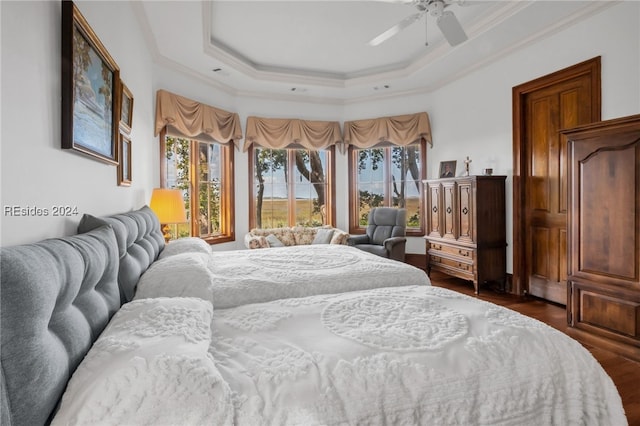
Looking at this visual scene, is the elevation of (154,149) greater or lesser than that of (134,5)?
lesser

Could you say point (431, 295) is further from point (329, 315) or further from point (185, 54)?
point (185, 54)

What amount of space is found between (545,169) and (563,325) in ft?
5.45

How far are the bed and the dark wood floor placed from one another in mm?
1181

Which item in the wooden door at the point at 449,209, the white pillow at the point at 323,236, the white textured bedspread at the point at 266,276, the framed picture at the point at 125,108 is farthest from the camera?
the white pillow at the point at 323,236

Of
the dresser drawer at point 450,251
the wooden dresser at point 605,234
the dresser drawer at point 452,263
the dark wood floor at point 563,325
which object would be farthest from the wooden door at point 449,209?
the wooden dresser at point 605,234

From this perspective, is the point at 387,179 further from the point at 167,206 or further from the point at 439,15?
the point at 167,206

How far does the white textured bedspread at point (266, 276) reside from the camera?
1.77 m

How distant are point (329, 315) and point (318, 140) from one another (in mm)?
4560

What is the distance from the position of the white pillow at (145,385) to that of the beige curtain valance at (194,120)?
3.67 meters

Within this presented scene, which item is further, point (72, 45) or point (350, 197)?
point (350, 197)

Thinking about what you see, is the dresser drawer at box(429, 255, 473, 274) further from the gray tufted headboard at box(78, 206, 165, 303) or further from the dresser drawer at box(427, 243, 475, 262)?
the gray tufted headboard at box(78, 206, 165, 303)

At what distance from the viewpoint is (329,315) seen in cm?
159

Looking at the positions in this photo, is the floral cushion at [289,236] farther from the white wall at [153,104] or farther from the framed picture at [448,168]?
the framed picture at [448,168]

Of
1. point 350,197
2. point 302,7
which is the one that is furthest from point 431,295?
point 350,197
